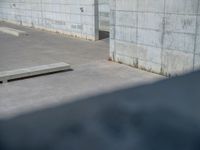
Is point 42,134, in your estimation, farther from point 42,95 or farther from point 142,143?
point 42,95

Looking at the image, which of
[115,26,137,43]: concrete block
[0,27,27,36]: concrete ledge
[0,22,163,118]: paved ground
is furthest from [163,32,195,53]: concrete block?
[0,27,27,36]: concrete ledge

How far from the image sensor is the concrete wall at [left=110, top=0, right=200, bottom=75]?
6.11 m

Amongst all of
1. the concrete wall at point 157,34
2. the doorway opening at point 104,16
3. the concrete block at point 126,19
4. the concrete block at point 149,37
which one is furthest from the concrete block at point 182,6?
the doorway opening at point 104,16

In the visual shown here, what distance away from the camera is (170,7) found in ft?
21.2

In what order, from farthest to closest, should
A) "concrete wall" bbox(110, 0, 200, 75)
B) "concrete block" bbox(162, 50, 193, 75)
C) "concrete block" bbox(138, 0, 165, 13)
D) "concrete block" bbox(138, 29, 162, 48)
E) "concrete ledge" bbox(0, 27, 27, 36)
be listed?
"concrete ledge" bbox(0, 27, 27, 36)
"concrete block" bbox(138, 29, 162, 48)
"concrete block" bbox(138, 0, 165, 13)
"concrete block" bbox(162, 50, 193, 75)
"concrete wall" bbox(110, 0, 200, 75)

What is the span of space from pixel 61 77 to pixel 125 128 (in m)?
4.11

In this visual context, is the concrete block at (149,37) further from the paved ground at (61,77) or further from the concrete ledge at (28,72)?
Result: the concrete ledge at (28,72)

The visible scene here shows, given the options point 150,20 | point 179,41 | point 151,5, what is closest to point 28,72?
point 150,20

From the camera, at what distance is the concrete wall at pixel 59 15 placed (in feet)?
38.8

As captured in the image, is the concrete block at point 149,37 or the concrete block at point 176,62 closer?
the concrete block at point 176,62

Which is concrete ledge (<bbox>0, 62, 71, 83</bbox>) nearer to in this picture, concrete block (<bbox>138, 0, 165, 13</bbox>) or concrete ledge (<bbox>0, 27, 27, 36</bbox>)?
concrete block (<bbox>138, 0, 165, 13</bbox>)

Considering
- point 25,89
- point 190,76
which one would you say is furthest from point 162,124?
point 25,89

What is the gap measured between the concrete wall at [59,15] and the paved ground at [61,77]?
3.47 ft

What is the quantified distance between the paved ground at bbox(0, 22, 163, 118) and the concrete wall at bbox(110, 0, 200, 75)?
1.14ft
